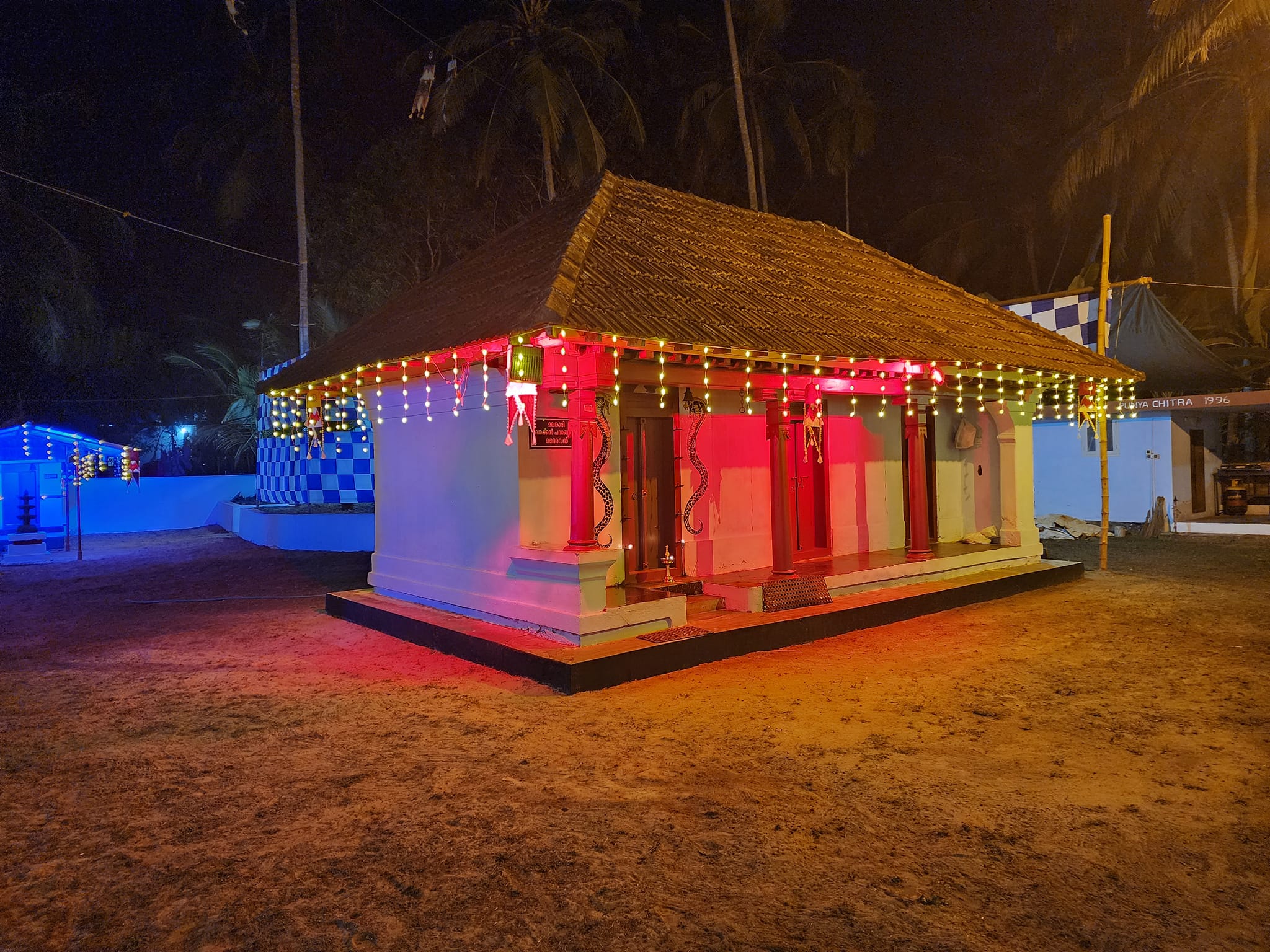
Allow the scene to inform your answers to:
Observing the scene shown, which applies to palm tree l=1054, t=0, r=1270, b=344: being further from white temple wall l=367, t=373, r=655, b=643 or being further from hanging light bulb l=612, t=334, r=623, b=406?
white temple wall l=367, t=373, r=655, b=643

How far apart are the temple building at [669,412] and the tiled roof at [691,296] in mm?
42

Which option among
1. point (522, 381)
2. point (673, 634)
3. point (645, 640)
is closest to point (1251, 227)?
point (673, 634)

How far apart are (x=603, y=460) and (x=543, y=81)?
48.7ft

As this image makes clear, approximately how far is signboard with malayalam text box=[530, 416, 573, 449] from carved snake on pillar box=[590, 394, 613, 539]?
32.8 inches

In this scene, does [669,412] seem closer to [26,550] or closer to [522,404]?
[522,404]

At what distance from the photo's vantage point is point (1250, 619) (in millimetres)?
8164

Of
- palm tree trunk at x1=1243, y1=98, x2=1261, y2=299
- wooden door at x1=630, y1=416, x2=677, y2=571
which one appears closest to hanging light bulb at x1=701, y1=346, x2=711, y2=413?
wooden door at x1=630, y1=416, x2=677, y2=571

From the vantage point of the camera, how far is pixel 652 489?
29.2 feet

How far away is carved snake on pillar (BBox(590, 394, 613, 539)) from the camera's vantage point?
8.05 m

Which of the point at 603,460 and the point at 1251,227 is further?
the point at 1251,227

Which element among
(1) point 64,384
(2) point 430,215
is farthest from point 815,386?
(1) point 64,384

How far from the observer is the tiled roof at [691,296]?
23.0 feet

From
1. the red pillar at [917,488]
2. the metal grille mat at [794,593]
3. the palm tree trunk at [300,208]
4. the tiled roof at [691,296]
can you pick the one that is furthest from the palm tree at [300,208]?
the metal grille mat at [794,593]

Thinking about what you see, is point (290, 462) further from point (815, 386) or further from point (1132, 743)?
point (1132, 743)
